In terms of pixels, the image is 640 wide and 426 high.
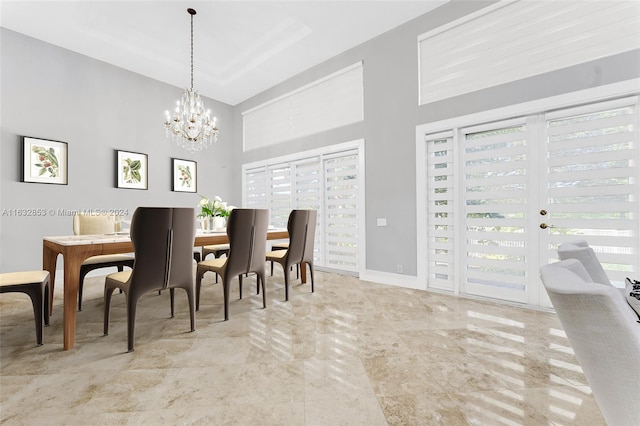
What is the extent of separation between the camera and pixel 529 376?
1541 millimetres

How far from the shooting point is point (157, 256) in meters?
1.96

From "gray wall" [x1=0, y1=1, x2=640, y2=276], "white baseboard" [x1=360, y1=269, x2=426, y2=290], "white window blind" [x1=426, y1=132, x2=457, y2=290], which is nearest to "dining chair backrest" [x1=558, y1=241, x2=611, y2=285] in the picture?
"white window blind" [x1=426, y1=132, x2=457, y2=290]

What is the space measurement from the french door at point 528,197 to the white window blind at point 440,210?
0.04ft

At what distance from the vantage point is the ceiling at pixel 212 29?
10.6ft

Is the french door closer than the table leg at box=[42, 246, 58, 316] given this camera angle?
Yes

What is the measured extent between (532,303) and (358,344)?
1889mm

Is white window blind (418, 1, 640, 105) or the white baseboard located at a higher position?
white window blind (418, 1, 640, 105)

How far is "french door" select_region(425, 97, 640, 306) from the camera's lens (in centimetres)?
227

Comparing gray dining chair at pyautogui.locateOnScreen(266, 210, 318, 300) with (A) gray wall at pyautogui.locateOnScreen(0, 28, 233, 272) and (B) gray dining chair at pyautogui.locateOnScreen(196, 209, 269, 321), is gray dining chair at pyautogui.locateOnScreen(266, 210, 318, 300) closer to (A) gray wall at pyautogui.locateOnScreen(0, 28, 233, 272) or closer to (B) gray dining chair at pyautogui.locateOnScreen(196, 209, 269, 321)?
(B) gray dining chair at pyautogui.locateOnScreen(196, 209, 269, 321)

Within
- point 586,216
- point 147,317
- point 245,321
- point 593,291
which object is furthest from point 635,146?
point 147,317

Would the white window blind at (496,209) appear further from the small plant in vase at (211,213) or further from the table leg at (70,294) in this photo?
the table leg at (70,294)

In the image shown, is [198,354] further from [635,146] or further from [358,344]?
[635,146]

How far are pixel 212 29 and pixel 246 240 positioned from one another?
9.84 ft

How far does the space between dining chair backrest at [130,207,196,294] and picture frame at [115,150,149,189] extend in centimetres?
321
